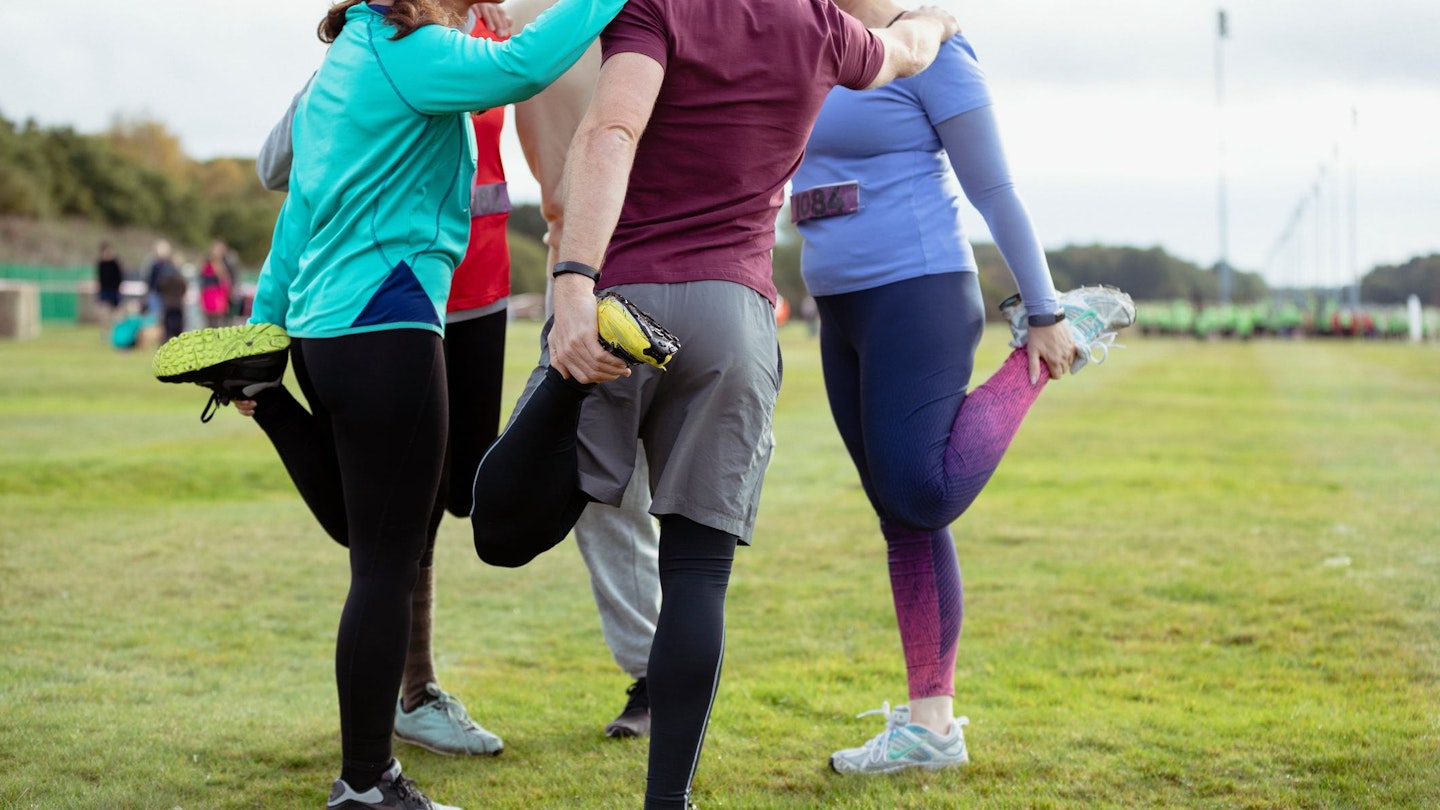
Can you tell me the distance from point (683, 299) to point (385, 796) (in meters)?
1.42

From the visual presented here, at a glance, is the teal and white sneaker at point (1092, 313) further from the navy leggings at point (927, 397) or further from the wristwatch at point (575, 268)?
the wristwatch at point (575, 268)

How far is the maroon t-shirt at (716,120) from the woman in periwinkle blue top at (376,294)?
0.99ft

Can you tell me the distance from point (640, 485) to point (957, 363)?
106cm

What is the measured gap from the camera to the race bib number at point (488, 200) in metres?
3.59

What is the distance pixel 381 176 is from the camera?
2.88 meters

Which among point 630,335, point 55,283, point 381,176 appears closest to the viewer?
point 630,335

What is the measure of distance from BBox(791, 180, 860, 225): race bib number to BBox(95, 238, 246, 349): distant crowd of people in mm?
16746

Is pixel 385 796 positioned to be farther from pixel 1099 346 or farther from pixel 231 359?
pixel 1099 346

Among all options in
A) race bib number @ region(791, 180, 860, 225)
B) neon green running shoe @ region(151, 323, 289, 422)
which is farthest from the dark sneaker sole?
race bib number @ region(791, 180, 860, 225)

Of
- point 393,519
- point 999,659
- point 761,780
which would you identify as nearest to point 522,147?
point 393,519

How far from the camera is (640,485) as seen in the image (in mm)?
3930

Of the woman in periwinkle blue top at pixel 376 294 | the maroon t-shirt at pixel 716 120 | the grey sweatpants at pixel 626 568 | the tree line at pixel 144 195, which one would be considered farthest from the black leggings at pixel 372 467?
the tree line at pixel 144 195

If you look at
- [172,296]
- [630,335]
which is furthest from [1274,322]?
[630,335]

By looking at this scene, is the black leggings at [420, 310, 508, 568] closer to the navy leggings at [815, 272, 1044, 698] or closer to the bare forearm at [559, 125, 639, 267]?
the navy leggings at [815, 272, 1044, 698]
